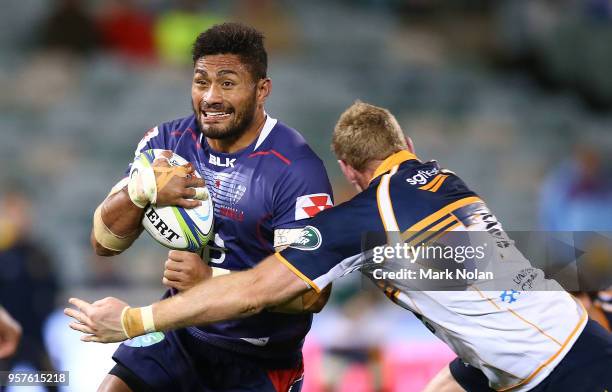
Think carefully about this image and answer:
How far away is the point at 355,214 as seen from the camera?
4.34 m

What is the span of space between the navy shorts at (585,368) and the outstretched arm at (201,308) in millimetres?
1114

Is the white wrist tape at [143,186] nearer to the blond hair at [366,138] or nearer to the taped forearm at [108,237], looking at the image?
the taped forearm at [108,237]

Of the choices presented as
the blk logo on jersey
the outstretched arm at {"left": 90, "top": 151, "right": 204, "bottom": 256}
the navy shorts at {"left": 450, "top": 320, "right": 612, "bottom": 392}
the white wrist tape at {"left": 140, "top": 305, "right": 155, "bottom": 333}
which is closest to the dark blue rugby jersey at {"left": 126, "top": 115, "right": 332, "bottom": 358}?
the blk logo on jersey

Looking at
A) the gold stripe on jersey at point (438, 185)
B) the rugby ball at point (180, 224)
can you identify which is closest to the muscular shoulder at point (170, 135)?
the rugby ball at point (180, 224)

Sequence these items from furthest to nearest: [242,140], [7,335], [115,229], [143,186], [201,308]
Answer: [7,335]
[242,140]
[115,229]
[143,186]
[201,308]

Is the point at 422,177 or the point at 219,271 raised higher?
the point at 422,177

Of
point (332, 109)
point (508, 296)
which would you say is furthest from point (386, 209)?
point (332, 109)

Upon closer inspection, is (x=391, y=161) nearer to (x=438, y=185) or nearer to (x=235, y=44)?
(x=438, y=185)

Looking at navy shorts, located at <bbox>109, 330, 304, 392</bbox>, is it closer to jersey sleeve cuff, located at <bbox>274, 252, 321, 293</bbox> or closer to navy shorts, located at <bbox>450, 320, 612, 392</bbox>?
jersey sleeve cuff, located at <bbox>274, 252, 321, 293</bbox>

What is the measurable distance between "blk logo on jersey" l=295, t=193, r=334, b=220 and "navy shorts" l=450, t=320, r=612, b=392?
1.19 meters

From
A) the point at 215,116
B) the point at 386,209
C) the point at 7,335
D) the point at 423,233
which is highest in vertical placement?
the point at 215,116

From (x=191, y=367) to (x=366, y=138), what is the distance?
55.0 inches

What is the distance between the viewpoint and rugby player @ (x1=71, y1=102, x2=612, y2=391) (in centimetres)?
433

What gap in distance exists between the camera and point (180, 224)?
4504 millimetres
